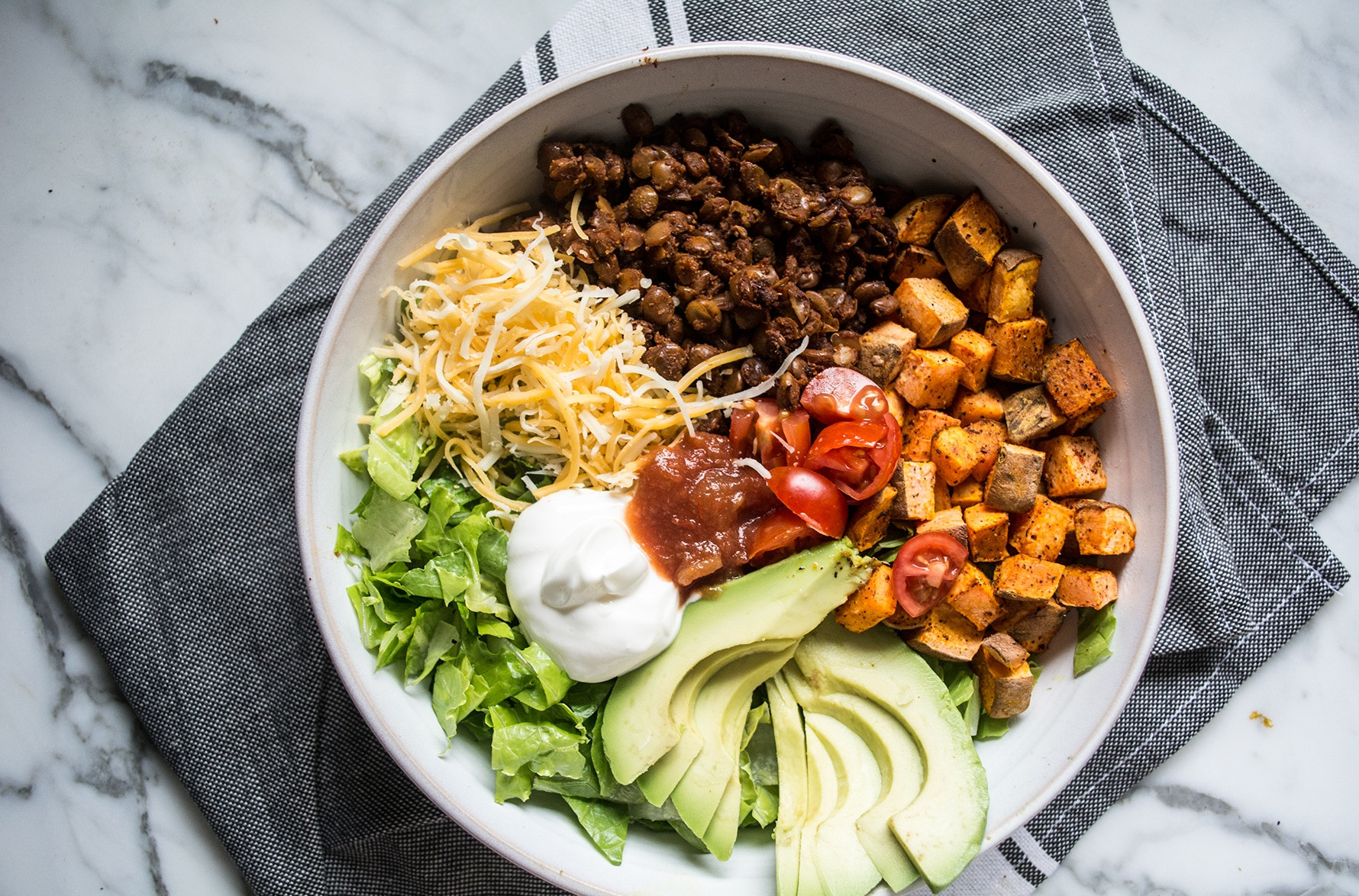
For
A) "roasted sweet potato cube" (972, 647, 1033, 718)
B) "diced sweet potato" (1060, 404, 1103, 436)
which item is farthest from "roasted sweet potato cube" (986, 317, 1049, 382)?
"roasted sweet potato cube" (972, 647, 1033, 718)

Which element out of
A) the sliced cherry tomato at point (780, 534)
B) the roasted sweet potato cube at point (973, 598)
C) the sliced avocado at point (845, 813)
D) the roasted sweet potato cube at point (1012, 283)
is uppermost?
the roasted sweet potato cube at point (1012, 283)

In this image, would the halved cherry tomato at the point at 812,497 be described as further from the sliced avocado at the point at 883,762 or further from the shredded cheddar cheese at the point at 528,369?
the sliced avocado at the point at 883,762

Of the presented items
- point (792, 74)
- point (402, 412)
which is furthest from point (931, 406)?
point (402, 412)

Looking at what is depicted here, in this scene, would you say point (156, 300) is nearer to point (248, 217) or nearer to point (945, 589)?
point (248, 217)

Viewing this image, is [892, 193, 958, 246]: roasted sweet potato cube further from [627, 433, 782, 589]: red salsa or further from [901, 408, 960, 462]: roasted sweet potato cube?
[627, 433, 782, 589]: red salsa

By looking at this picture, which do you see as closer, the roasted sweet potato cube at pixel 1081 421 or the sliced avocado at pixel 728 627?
the sliced avocado at pixel 728 627

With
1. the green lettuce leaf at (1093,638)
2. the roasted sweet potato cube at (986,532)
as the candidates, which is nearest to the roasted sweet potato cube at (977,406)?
the roasted sweet potato cube at (986,532)
